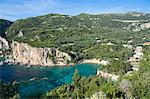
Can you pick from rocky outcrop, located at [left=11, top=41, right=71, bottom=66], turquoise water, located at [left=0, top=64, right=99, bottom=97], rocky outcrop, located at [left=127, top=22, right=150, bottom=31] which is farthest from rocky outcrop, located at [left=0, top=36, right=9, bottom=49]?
rocky outcrop, located at [left=127, top=22, right=150, bottom=31]

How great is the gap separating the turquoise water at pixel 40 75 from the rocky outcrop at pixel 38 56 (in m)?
3.23

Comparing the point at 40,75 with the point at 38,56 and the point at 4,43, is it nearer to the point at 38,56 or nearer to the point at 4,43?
the point at 38,56

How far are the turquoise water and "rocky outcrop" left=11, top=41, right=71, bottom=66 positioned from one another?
10.6ft

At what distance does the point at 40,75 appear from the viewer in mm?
48875

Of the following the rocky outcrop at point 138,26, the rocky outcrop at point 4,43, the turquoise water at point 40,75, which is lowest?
the turquoise water at point 40,75

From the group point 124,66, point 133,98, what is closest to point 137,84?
point 133,98

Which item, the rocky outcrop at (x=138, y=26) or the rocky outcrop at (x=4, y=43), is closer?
the rocky outcrop at (x=4, y=43)

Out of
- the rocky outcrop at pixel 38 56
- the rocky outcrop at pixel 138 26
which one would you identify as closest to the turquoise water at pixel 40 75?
the rocky outcrop at pixel 38 56

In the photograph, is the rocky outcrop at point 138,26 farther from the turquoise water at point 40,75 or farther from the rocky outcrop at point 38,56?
the turquoise water at point 40,75

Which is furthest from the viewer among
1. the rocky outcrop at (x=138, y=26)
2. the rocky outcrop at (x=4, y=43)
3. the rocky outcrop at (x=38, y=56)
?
the rocky outcrop at (x=138, y=26)

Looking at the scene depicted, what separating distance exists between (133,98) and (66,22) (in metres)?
70.0

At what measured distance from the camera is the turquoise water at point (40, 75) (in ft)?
132

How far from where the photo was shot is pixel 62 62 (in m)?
60.1

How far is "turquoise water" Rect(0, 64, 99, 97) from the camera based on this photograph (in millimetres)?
40375
